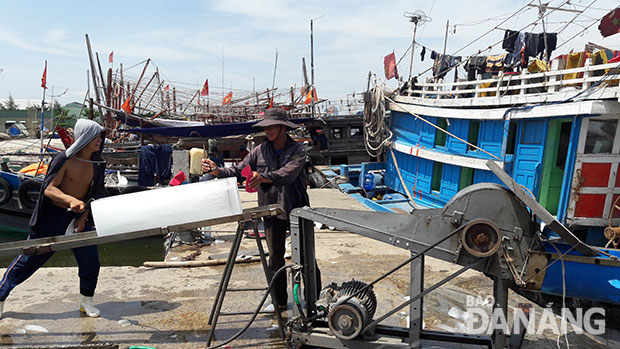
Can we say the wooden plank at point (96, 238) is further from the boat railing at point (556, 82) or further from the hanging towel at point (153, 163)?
the hanging towel at point (153, 163)

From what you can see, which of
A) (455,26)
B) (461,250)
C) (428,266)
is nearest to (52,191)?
(461,250)

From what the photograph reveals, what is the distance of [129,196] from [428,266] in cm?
370

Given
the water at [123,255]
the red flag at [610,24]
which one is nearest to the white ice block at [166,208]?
the water at [123,255]

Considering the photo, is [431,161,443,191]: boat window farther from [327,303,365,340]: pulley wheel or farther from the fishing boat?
[327,303,365,340]: pulley wheel

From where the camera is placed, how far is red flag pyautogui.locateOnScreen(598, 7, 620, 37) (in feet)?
22.5

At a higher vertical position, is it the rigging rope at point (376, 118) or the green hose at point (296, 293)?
the rigging rope at point (376, 118)

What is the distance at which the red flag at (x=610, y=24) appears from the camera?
22.5ft

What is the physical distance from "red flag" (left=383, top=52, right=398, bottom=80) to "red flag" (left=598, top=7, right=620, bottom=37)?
591 cm

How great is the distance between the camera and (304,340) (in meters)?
2.81

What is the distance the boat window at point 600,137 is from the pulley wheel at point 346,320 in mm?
5413

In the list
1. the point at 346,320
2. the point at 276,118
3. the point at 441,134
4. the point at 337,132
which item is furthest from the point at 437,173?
the point at 346,320

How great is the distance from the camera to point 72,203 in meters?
3.25

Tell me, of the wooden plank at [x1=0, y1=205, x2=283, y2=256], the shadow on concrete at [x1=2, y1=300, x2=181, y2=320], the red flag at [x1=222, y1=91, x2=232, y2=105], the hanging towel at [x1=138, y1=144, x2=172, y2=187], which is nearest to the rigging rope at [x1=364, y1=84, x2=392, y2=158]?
the hanging towel at [x1=138, y1=144, x2=172, y2=187]

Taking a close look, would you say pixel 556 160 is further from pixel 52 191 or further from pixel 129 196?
pixel 52 191
